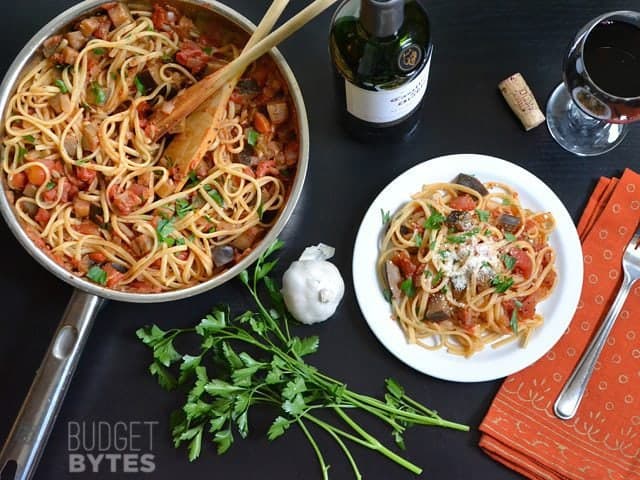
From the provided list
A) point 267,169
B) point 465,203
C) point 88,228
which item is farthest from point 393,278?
point 88,228

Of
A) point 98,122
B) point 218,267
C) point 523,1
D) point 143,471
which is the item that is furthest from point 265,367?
point 523,1

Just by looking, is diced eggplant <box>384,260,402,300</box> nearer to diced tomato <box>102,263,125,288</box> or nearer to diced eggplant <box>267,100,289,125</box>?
diced eggplant <box>267,100,289,125</box>

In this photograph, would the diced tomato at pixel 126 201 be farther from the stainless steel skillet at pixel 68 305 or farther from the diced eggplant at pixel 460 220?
the diced eggplant at pixel 460 220

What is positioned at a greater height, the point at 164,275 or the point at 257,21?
the point at 257,21

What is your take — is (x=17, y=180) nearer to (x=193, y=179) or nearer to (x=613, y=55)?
(x=193, y=179)

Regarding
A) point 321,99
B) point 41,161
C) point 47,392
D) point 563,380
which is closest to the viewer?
point 47,392

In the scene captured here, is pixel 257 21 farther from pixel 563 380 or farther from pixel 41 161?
pixel 563 380
